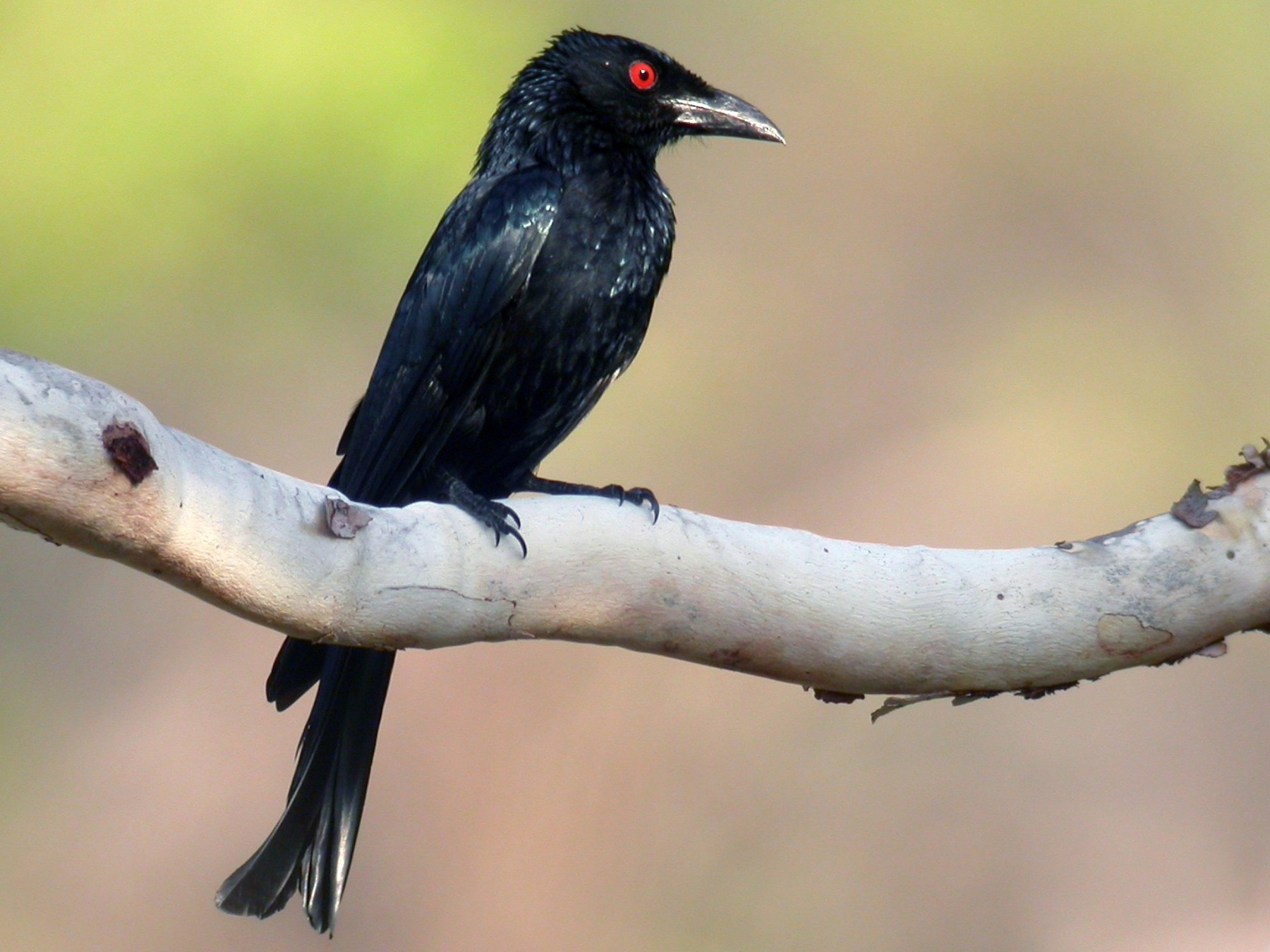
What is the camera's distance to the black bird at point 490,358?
330 centimetres

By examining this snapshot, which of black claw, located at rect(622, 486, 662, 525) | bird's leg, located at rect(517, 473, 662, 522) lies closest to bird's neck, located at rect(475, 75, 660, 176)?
bird's leg, located at rect(517, 473, 662, 522)

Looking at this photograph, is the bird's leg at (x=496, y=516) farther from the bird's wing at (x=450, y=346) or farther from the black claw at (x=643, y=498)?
the bird's wing at (x=450, y=346)

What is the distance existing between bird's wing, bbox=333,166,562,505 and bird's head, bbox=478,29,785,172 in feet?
1.12

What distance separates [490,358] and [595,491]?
0.43m

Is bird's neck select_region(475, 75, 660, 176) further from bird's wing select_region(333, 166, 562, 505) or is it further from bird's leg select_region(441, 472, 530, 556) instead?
→ bird's leg select_region(441, 472, 530, 556)

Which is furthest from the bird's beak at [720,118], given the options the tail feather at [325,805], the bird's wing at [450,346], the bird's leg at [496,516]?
the tail feather at [325,805]

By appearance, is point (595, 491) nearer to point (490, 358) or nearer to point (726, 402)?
point (490, 358)

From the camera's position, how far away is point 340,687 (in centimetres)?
338

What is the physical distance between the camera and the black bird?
10.8 ft

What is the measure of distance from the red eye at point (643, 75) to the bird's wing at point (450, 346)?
0.56m

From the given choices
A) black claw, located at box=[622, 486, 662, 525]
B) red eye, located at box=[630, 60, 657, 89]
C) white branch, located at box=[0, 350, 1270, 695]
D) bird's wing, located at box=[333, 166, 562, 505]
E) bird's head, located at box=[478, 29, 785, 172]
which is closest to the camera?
white branch, located at box=[0, 350, 1270, 695]

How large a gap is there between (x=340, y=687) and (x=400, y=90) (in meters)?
8.23

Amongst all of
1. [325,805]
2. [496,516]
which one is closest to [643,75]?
[496,516]

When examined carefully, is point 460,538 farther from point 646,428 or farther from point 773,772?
point 646,428
